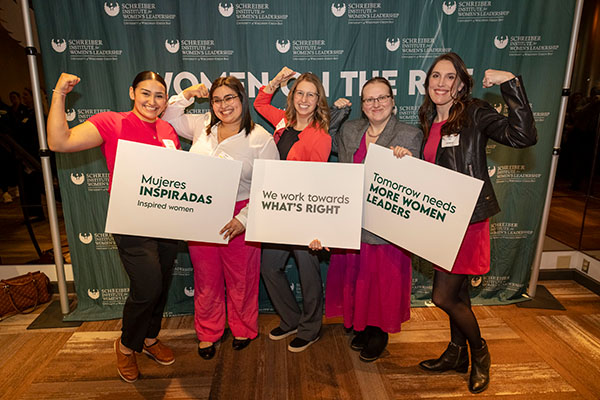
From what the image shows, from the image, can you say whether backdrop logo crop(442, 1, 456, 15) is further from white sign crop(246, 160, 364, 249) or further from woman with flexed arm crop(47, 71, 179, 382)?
woman with flexed arm crop(47, 71, 179, 382)

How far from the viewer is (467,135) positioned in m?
1.85

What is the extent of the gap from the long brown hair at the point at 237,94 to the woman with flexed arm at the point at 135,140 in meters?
0.25

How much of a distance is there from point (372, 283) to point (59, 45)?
2.73m

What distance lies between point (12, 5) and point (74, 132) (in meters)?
2.19

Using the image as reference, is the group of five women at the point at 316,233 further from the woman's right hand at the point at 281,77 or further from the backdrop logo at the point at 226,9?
the backdrop logo at the point at 226,9

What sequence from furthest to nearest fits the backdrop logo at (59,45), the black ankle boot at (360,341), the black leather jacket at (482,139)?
the backdrop logo at (59,45) < the black ankle boot at (360,341) < the black leather jacket at (482,139)

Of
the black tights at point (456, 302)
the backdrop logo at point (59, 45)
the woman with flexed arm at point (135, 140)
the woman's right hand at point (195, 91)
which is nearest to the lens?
the woman with flexed arm at point (135, 140)

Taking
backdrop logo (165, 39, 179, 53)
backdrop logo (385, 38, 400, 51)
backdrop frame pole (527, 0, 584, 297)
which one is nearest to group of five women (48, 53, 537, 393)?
backdrop logo (165, 39, 179, 53)

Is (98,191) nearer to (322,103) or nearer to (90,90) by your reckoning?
(90,90)

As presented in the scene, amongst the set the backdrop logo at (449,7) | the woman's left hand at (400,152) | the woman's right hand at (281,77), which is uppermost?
the backdrop logo at (449,7)

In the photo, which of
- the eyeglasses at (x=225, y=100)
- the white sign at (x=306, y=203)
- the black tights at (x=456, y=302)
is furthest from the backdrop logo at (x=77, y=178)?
the black tights at (x=456, y=302)

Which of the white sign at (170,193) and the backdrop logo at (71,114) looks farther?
the backdrop logo at (71,114)

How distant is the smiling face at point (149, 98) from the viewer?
6.36 ft

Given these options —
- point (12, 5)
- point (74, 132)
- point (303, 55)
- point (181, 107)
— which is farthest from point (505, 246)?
point (12, 5)
